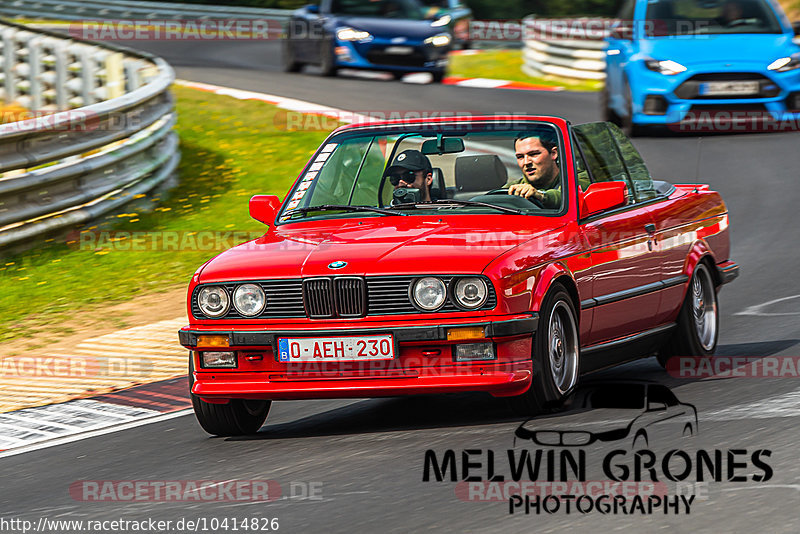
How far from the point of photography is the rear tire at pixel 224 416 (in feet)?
23.4

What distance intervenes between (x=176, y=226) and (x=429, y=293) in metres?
7.75

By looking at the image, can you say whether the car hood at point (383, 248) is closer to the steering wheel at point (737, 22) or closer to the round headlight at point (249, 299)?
the round headlight at point (249, 299)

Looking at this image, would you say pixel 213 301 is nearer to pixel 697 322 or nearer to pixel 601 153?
pixel 601 153

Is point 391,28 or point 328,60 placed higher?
point 391,28

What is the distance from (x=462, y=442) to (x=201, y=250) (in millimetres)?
7101

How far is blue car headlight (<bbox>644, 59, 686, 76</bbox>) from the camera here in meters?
17.2

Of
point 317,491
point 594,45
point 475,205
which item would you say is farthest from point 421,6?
point 317,491

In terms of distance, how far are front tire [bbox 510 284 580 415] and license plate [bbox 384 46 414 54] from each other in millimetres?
17076

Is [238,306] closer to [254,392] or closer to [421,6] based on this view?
[254,392]

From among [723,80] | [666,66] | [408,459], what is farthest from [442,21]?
→ [408,459]

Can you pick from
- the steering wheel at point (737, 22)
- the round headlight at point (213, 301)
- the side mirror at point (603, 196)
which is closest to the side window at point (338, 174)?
the round headlight at point (213, 301)

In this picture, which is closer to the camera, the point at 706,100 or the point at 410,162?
the point at 410,162

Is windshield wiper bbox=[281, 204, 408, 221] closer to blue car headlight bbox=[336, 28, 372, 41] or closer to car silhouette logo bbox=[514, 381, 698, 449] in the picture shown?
car silhouette logo bbox=[514, 381, 698, 449]

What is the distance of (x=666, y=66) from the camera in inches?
678
